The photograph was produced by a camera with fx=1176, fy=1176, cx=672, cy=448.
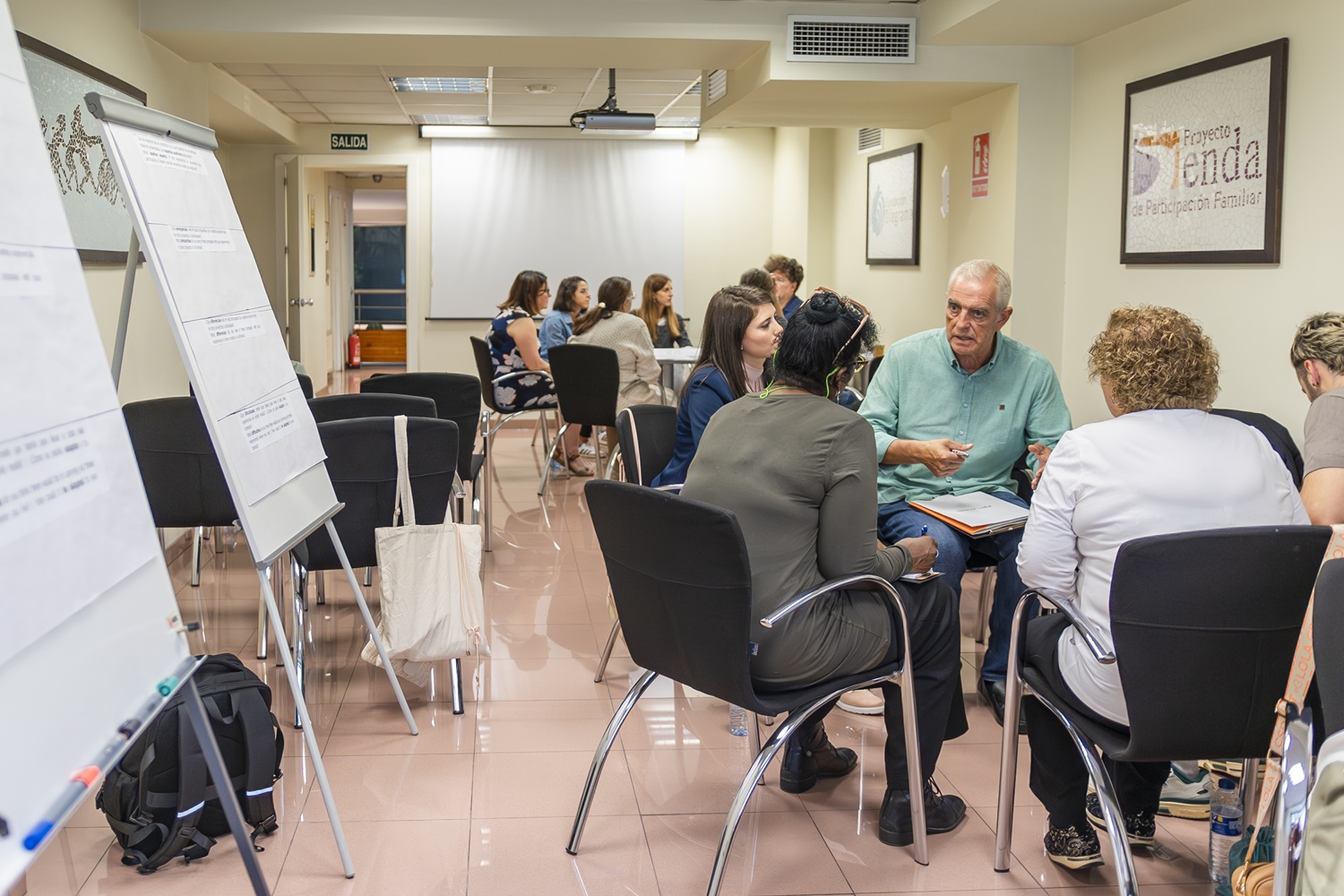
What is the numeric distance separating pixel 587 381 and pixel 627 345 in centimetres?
47

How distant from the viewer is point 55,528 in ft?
4.29

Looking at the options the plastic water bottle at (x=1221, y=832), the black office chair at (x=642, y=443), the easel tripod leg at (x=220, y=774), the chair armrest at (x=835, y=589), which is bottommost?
the plastic water bottle at (x=1221, y=832)

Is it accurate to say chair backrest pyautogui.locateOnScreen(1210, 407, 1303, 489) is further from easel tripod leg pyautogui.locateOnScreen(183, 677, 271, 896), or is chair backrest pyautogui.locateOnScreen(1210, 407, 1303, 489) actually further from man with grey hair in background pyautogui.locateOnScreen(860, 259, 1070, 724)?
easel tripod leg pyautogui.locateOnScreen(183, 677, 271, 896)

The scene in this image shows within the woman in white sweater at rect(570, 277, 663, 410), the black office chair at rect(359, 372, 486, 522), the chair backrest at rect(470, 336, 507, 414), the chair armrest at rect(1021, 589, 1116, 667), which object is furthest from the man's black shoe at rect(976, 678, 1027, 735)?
the chair backrest at rect(470, 336, 507, 414)

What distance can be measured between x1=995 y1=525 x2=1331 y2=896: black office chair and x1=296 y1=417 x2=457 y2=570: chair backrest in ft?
6.71

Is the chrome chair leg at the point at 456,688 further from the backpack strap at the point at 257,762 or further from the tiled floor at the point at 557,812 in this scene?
the backpack strap at the point at 257,762

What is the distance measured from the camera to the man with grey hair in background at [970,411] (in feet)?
10.9

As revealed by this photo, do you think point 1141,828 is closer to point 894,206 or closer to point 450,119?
point 894,206

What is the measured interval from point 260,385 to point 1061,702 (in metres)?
1.79

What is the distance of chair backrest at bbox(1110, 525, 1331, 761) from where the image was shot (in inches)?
73.9

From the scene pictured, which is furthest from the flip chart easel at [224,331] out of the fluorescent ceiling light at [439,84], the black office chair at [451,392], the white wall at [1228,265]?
the fluorescent ceiling light at [439,84]

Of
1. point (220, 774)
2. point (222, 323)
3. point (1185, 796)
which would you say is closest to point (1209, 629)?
point (1185, 796)

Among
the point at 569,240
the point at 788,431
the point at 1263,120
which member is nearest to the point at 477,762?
the point at 788,431

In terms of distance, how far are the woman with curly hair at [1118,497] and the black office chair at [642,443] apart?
53.2 inches
